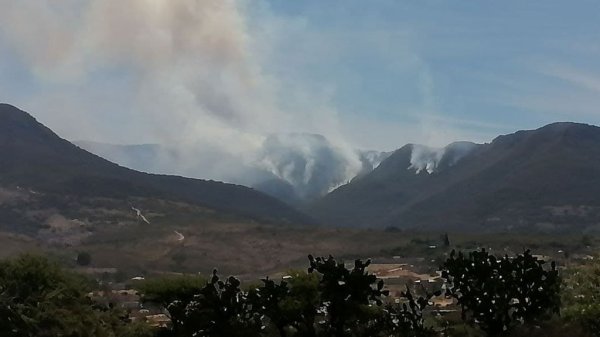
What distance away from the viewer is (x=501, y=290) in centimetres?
3116

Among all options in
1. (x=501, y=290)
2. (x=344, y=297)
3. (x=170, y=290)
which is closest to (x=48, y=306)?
(x=170, y=290)

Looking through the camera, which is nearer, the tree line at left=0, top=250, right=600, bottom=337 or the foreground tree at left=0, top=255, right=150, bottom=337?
the tree line at left=0, top=250, right=600, bottom=337

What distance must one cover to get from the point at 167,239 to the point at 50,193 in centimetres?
4686

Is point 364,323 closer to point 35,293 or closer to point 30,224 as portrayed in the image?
point 35,293

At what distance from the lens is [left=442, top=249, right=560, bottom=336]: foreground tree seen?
31.4 metres

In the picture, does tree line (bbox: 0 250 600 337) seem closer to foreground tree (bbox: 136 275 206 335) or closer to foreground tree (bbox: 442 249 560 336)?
foreground tree (bbox: 442 249 560 336)

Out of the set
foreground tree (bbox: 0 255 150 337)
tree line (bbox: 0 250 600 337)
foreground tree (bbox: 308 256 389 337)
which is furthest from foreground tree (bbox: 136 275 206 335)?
foreground tree (bbox: 308 256 389 337)

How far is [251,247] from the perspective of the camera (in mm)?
137750

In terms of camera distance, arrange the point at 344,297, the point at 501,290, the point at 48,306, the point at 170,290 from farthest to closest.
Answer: the point at 170,290 → the point at 48,306 → the point at 344,297 → the point at 501,290

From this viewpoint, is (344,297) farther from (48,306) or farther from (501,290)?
(48,306)

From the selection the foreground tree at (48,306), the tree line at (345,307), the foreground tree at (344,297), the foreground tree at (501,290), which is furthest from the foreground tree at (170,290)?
the foreground tree at (501,290)

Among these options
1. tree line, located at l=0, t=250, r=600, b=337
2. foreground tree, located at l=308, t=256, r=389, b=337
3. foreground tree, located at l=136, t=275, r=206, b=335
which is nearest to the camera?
tree line, located at l=0, t=250, r=600, b=337

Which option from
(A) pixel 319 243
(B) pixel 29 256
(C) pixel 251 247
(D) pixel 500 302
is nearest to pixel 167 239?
(C) pixel 251 247

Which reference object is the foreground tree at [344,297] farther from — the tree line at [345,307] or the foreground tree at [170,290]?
the foreground tree at [170,290]
